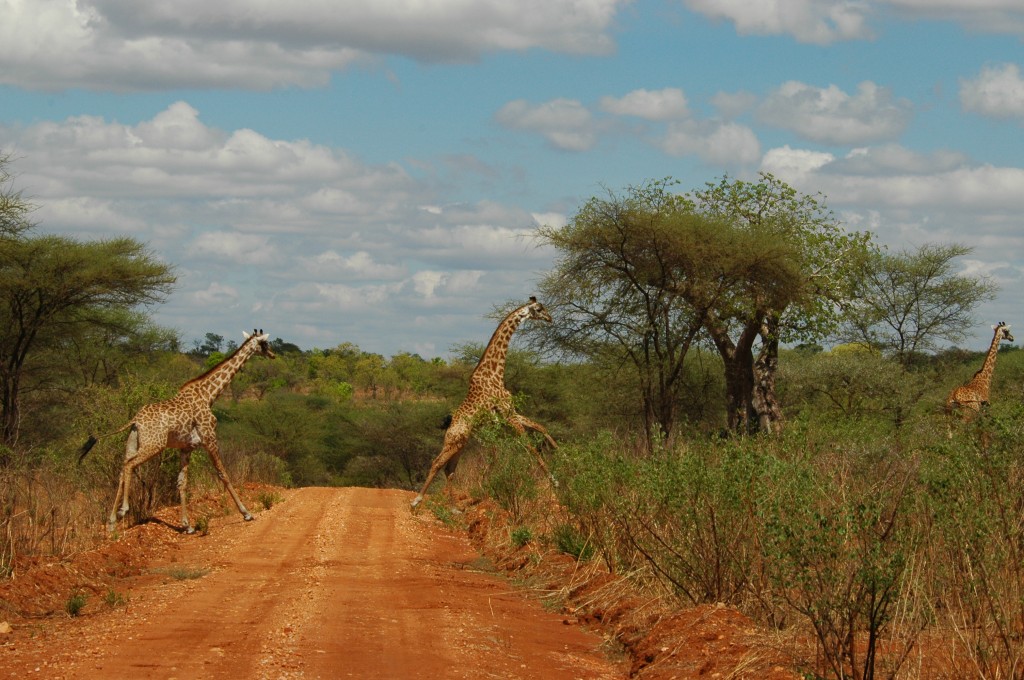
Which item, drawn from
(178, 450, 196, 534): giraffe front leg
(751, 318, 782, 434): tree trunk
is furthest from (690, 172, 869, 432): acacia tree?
(178, 450, 196, 534): giraffe front leg

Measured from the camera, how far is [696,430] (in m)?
14.3

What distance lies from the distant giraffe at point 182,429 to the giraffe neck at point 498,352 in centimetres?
323

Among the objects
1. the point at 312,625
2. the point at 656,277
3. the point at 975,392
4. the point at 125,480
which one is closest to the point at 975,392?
the point at 975,392

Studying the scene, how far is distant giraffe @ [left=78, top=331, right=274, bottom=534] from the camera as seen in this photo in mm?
14805

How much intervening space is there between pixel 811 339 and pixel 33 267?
16272 millimetres

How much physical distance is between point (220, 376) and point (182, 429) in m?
1.44

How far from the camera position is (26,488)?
12375mm

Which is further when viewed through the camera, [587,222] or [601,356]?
[601,356]

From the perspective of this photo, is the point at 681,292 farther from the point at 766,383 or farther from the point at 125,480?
the point at 125,480

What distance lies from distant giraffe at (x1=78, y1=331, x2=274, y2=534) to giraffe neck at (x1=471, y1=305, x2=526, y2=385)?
10.6 ft

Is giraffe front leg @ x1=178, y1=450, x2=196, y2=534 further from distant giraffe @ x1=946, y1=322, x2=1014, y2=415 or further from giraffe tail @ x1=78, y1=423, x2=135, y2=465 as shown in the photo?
distant giraffe @ x1=946, y1=322, x2=1014, y2=415

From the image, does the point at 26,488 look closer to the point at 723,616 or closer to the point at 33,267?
the point at 723,616

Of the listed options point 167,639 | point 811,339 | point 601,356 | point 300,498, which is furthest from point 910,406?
point 167,639

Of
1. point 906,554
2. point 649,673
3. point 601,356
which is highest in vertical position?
point 601,356
